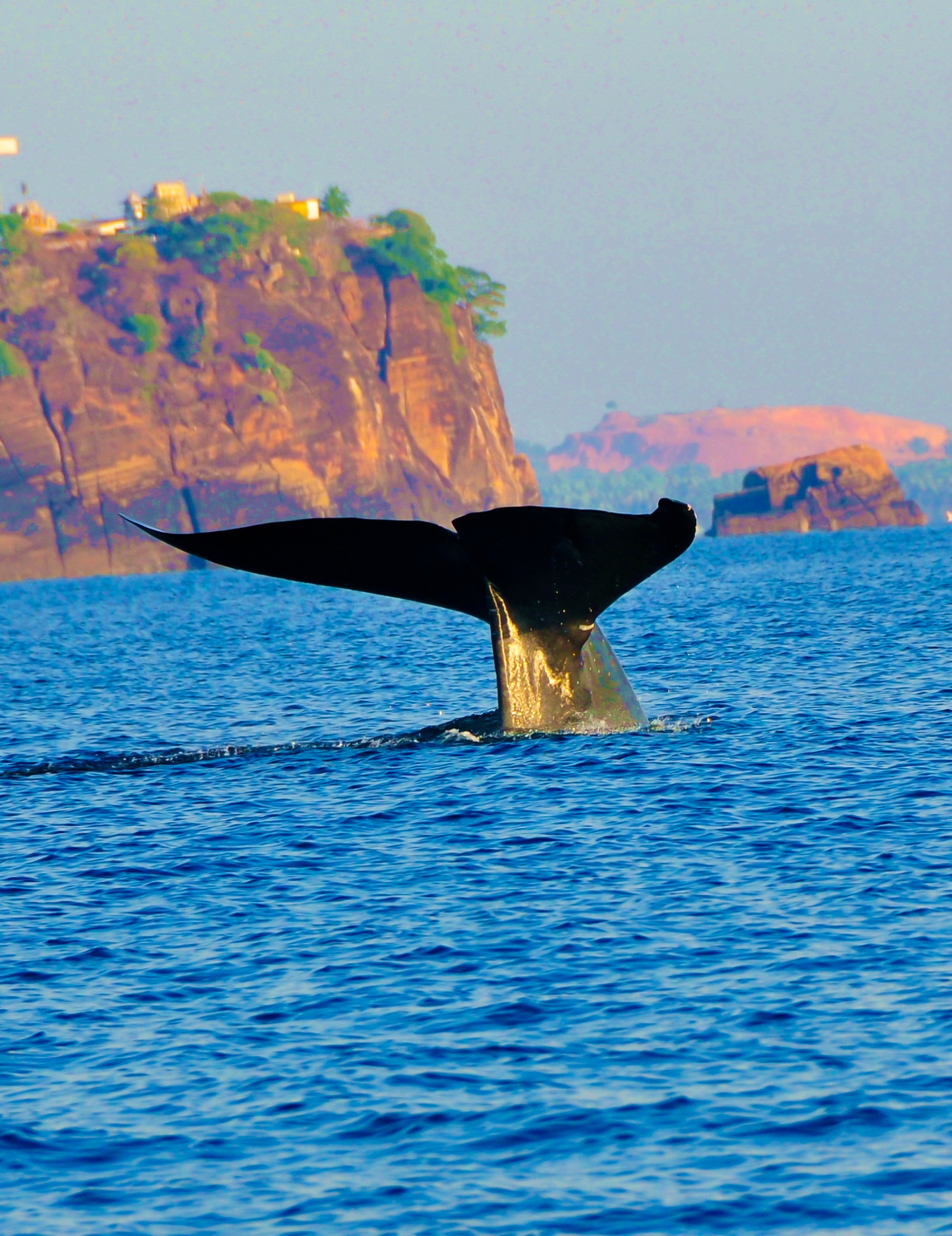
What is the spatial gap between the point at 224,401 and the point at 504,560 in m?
153

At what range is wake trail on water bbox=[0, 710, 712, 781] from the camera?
22.3m

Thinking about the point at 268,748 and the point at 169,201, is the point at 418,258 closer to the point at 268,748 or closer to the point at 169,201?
the point at 169,201

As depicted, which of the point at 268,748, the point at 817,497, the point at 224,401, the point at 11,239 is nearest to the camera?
the point at 268,748

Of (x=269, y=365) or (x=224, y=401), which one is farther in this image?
(x=269, y=365)

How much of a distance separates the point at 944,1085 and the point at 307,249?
180 meters

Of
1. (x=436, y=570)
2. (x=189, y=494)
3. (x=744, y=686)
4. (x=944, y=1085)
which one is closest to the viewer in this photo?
(x=944, y=1085)

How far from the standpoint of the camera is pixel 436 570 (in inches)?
637

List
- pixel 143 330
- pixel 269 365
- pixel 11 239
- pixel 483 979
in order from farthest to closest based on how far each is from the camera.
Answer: pixel 269 365
pixel 11 239
pixel 143 330
pixel 483 979

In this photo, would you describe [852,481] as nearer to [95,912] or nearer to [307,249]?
[307,249]

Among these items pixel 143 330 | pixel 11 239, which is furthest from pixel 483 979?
pixel 11 239

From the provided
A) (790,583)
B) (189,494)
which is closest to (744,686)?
(790,583)

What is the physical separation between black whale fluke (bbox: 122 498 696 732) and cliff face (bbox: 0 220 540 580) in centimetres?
13955

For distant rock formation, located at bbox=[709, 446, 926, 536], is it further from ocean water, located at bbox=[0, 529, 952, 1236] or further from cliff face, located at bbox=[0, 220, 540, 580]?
ocean water, located at bbox=[0, 529, 952, 1236]

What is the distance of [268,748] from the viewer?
2358cm
